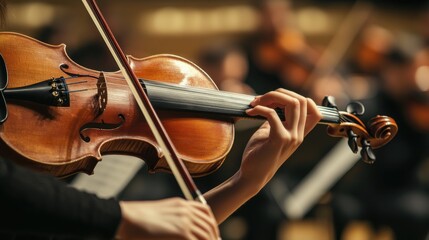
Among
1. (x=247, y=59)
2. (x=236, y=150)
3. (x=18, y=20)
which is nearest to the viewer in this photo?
(x=236, y=150)

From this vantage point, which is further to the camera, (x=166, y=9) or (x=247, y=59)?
(x=166, y=9)

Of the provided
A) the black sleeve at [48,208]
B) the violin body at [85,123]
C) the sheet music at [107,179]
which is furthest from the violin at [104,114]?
the sheet music at [107,179]

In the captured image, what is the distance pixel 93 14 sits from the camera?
114cm

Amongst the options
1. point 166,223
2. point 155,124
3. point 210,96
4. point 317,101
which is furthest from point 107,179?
point 317,101

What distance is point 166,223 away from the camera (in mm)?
858

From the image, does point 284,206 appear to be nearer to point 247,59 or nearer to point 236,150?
point 236,150

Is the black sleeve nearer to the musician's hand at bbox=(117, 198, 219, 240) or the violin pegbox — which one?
the musician's hand at bbox=(117, 198, 219, 240)

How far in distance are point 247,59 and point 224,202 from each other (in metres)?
2.70

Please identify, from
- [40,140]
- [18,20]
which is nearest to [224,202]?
[40,140]

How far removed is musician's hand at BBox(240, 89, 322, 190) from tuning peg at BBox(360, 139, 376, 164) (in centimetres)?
15

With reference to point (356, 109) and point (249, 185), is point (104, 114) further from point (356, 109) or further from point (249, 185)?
point (356, 109)

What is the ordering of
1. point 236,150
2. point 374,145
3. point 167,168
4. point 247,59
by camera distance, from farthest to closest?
point 247,59
point 236,150
point 374,145
point 167,168

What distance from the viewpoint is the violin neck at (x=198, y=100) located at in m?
1.21

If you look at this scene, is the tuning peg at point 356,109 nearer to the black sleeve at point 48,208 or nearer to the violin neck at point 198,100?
the violin neck at point 198,100
